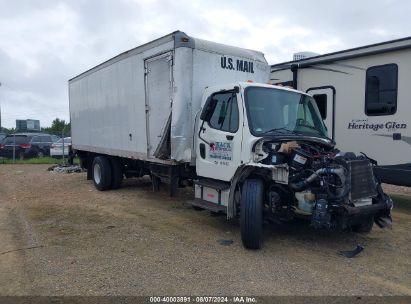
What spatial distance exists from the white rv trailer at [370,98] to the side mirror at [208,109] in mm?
3537

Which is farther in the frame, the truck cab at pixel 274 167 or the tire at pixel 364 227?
the tire at pixel 364 227

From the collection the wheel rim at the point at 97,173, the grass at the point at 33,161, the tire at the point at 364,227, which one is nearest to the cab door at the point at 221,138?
the tire at the point at 364,227

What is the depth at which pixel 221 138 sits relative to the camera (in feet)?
22.4

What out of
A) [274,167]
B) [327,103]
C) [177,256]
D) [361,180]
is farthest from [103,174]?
[361,180]

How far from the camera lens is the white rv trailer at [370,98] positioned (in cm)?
813

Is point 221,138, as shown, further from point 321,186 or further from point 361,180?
point 361,180

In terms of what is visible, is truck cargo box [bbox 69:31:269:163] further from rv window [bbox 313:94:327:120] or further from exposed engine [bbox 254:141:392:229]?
exposed engine [bbox 254:141:392:229]

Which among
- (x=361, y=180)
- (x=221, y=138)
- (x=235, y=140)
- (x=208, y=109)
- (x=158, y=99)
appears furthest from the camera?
(x=158, y=99)

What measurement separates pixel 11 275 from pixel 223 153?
133 inches

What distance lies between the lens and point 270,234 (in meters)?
6.90

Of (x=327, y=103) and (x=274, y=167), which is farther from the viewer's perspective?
(x=327, y=103)

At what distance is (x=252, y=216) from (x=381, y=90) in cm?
436

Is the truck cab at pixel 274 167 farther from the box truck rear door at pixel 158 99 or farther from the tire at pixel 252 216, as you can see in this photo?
the box truck rear door at pixel 158 99

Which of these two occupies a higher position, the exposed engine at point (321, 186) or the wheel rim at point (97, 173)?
the exposed engine at point (321, 186)
